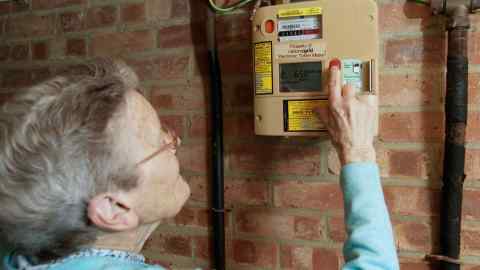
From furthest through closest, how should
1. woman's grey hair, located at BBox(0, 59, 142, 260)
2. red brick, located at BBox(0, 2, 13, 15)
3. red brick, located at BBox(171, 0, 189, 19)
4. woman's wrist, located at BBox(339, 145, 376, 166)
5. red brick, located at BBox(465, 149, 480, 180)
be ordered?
red brick, located at BBox(0, 2, 13, 15) < red brick, located at BBox(171, 0, 189, 19) < red brick, located at BBox(465, 149, 480, 180) < woman's wrist, located at BBox(339, 145, 376, 166) < woman's grey hair, located at BBox(0, 59, 142, 260)

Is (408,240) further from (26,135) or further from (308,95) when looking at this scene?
(26,135)

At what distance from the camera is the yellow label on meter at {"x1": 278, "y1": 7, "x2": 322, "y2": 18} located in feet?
2.75

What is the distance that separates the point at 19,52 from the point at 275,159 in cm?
90

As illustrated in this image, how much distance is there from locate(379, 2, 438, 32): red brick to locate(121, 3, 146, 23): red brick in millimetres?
615

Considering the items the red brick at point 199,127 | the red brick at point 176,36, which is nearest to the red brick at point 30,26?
the red brick at point 176,36

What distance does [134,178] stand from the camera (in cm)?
72

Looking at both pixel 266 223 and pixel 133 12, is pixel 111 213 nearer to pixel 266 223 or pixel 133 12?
pixel 266 223

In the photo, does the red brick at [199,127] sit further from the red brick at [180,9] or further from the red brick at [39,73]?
the red brick at [39,73]

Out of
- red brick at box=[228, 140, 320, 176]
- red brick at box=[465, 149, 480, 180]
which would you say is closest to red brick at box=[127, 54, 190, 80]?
red brick at box=[228, 140, 320, 176]

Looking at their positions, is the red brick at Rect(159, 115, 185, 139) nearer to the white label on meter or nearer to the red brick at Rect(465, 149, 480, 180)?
the white label on meter

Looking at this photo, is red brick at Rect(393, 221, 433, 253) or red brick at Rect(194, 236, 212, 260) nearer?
red brick at Rect(393, 221, 433, 253)

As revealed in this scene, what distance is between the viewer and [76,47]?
1271 mm

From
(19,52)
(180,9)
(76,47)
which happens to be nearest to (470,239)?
(180,9)

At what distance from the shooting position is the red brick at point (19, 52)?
1.35 metres
